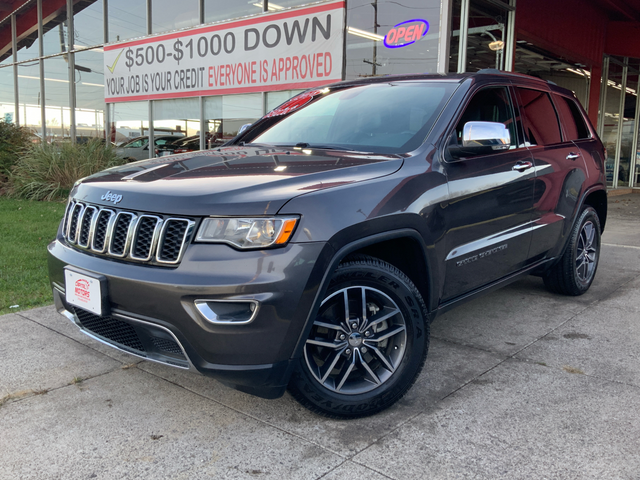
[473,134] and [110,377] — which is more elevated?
[473,134]

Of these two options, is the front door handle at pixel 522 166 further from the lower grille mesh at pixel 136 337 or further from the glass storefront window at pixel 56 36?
the glass storefront window at pixel 56 36

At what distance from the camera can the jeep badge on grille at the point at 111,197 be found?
2562 mm

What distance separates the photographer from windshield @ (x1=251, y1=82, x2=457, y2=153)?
318cm

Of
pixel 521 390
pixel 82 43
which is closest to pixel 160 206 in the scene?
pixel 521 390

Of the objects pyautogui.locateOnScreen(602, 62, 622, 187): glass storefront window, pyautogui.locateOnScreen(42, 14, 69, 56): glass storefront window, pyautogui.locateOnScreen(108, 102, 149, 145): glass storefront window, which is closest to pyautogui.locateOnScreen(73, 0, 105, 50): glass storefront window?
pyautogui.locateOnScreen(42, 14, 69, 56): glass storefront window

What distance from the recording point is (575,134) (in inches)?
183

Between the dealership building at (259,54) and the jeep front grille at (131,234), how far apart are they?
5561 mm

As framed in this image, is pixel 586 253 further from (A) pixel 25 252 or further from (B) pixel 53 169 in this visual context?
(B) pixel 53 169

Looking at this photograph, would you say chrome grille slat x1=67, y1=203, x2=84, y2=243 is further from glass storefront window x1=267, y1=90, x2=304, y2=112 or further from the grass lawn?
glass storefront window x1=267, y1=90, x2=304, y2=112

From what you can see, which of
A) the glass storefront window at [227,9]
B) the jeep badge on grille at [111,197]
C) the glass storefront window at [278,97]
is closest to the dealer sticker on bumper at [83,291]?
the jeep badge on grille at [111,197]

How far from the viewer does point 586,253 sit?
4824 millimetres

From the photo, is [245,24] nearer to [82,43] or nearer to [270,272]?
[82,43]

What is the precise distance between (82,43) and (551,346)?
16.1 m

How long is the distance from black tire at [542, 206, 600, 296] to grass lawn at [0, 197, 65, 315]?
4.11 m
